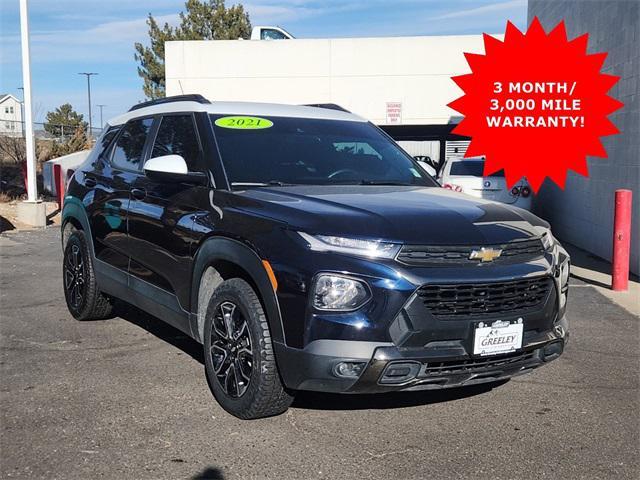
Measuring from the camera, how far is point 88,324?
636 cm

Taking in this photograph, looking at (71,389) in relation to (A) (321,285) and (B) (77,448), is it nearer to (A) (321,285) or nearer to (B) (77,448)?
(B) (77,448)

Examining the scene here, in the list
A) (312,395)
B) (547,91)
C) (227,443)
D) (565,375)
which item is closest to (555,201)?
(547,91)

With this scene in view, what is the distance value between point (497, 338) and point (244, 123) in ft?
7.64

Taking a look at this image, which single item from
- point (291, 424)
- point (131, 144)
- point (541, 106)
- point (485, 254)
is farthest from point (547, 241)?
point (541, 106)

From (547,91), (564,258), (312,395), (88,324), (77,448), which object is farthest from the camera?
(547,91)

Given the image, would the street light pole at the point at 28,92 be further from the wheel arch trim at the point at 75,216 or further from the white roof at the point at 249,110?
the white roof at the point at 249,110

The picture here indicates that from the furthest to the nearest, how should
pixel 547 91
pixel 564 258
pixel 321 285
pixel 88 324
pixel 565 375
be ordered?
pixel 547 91, pixel 88 324, pixel 565 375, pixel 564 258, pixel 321 285

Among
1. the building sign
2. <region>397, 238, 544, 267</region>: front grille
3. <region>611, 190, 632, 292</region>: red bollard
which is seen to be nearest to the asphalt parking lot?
<region>397, 238, 544, 267</region>: front grille

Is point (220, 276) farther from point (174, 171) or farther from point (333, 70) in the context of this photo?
point (333, 70)

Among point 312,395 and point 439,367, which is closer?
point 439,367

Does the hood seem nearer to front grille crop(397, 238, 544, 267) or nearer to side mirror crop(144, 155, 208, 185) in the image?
front grille crop(397, 238, 544, 267)

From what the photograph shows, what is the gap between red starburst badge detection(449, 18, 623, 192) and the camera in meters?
11.9

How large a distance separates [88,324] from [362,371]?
3.68 meters

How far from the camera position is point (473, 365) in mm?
3691
